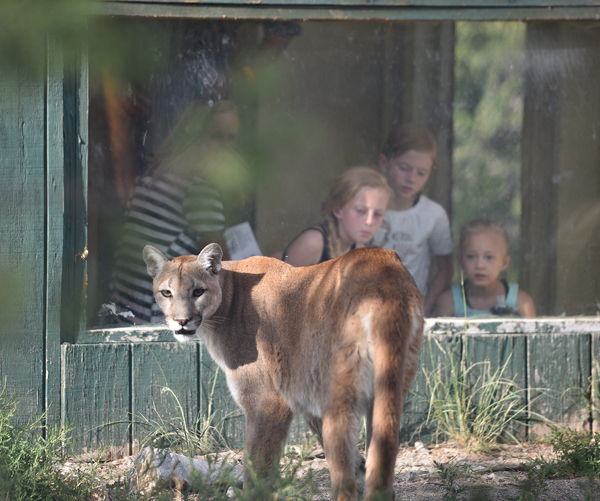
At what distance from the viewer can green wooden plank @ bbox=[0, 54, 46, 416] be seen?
366cm

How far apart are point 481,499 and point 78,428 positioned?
2895 mm

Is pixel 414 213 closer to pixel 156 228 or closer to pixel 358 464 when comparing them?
pixel 156 228

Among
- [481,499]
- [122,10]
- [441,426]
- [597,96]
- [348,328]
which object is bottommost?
[441,426]

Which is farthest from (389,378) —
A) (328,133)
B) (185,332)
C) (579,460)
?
(328,133)

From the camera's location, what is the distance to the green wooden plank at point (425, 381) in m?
4.00

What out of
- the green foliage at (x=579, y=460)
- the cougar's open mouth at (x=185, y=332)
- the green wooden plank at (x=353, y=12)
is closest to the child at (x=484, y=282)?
the green foliage at (x=579, y=460)

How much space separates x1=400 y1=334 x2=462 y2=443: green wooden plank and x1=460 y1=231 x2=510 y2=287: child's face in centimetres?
84

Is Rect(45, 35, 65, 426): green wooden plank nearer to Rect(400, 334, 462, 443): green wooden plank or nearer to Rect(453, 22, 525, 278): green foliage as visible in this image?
Rect(400, 334, 462, 443): green wooden plank

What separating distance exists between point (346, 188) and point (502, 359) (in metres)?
1.74

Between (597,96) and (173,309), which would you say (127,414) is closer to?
(173,309)

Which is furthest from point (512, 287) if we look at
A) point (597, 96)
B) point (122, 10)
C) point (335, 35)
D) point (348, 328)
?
point (122, 10)

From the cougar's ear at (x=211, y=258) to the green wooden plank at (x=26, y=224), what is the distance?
1.24 m

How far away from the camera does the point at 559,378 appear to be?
4094mm

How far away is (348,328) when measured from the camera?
234 cm
